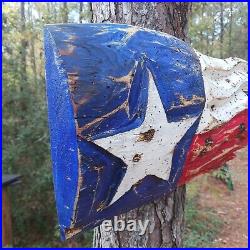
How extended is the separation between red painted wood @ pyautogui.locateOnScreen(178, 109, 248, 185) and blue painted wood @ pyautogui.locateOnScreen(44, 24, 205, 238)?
5cm

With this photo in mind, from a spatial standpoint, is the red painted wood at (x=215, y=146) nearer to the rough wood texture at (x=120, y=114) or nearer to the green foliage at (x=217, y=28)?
the rough wood texture at (x=120, y=114)

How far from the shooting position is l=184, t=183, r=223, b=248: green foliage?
3289mm

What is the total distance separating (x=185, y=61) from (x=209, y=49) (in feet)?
13.8

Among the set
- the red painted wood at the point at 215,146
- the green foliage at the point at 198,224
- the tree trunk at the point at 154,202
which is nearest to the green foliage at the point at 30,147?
the green foliage at the point at 198,224

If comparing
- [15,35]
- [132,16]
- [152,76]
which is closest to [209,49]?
[15,35]

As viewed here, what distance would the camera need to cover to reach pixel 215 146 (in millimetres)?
966

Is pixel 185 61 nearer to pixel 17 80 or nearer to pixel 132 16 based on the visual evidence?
pixel 132 16

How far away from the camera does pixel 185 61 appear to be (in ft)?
2.86

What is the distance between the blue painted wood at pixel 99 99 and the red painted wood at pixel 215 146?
0.15 feet

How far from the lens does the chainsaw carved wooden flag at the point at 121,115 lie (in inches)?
28.9

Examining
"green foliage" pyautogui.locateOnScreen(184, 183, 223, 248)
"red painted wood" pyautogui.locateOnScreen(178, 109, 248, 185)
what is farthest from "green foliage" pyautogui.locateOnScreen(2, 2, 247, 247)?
"red painted wood" pyautogui.locateOnScreen(178, 109, 248, 185)

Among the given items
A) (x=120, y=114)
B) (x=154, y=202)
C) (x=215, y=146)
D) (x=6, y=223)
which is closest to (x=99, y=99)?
(x=120, y=114)

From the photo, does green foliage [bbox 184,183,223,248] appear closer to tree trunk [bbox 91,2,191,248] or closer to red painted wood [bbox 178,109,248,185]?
tree trunk [bbox 91,2,191,248]

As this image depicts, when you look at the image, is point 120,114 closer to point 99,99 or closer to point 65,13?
point 99,99
